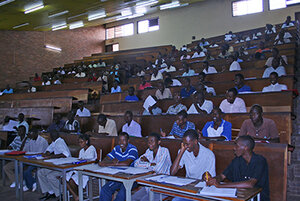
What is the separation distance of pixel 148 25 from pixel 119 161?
49.4 ft

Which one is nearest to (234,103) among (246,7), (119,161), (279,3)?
(119,161)

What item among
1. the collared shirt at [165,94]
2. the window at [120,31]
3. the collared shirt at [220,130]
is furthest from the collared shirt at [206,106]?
the window at [120,31]

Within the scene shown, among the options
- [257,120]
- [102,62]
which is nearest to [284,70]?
[257,120]

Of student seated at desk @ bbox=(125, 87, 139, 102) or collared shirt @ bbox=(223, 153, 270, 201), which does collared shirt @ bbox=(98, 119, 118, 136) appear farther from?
collared shirt @ bbox=(223, 153, 270, 201)

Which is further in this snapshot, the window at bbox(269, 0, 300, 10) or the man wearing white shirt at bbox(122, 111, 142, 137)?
the window at bbox(269, 0, 300, 10)

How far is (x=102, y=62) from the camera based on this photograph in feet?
45.0

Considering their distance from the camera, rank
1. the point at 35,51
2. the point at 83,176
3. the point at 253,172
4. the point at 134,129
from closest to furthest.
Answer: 1. the point at 253,172
2. the point at 83,176
3. the point at 134,129
4. the point at 35,51

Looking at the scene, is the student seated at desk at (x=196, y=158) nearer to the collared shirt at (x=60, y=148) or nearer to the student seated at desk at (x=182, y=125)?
the student seated at desk at (x=182, y=125)

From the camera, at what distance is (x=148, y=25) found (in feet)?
57.9

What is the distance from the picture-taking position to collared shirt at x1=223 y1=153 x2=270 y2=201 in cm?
248

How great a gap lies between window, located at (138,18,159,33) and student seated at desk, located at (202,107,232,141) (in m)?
14.0

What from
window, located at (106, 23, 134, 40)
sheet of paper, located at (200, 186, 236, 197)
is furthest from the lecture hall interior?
window, located at (106, 23, 134, 40)

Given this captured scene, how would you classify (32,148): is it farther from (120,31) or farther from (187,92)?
(120,31)

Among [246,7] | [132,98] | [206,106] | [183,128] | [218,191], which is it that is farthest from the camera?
[246,7]
